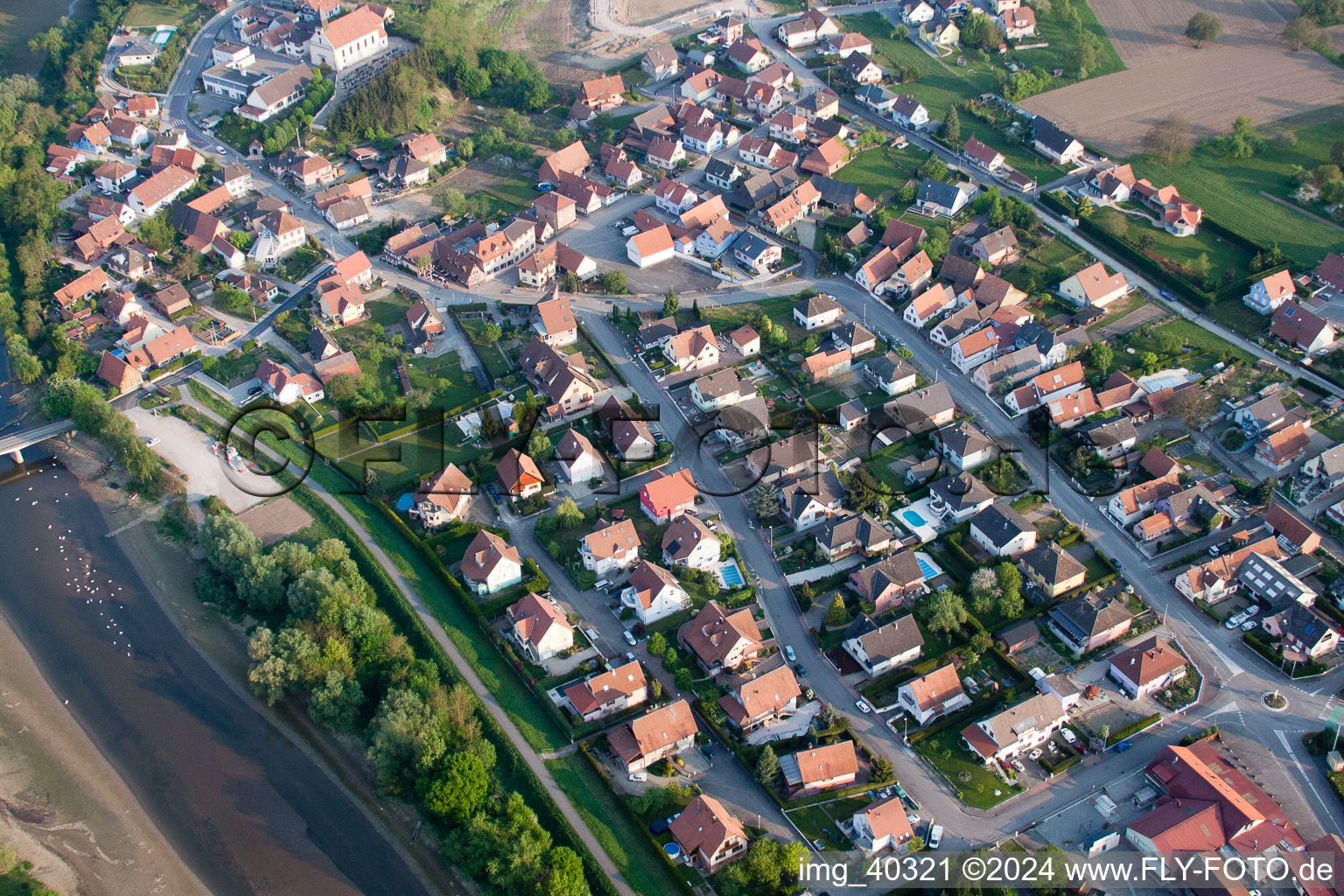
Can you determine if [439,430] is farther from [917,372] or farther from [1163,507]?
[1163,507]

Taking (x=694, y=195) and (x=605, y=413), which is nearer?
(x=605, y=413)

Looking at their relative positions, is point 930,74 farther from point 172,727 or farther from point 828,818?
point 172,727

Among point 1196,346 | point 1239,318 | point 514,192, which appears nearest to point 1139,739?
point 1196,346

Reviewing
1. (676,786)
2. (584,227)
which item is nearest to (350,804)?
(676,786)

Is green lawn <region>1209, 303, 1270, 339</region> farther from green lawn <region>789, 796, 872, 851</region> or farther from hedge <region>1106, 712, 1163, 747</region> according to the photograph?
green lawn <region>789, 796, 872, 851</region>

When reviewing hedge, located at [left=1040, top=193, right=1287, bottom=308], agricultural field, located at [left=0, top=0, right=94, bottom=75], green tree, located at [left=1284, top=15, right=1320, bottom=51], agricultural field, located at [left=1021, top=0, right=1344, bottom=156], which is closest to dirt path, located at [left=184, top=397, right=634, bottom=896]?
hedge, located at [left=1040, top=193, right=1287, bottom=308]

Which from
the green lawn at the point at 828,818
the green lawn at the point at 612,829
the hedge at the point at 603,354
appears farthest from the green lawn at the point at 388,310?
the green lawn at the point at 828,818

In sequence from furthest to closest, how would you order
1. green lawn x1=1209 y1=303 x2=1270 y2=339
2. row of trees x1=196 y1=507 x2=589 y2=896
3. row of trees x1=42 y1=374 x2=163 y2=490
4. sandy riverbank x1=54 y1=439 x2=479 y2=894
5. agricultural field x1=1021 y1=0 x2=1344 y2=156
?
agricultural field x1=1021 y1=0 x2=1344 y2=156 < green lawn x1=1209 y1=303 x2=1270 y2=339 < row of trees x1=42 y1=374 x2=163 y2=490 < sandy riverbank x1=54 y1=439 x2=479 y2=894 < row of trees x1=196 y1=507 x2=589 y2=896

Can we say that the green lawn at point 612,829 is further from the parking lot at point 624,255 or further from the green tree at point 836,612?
the parking lot at point 624,255
